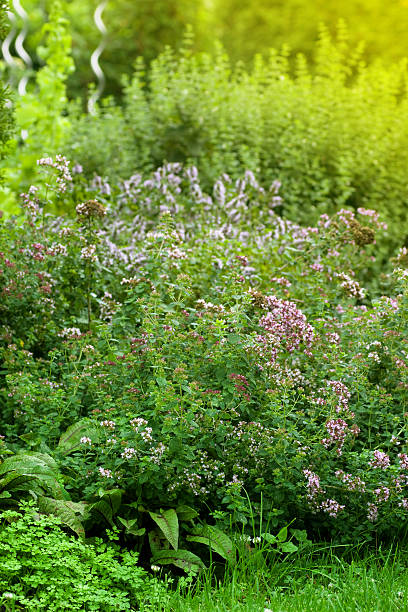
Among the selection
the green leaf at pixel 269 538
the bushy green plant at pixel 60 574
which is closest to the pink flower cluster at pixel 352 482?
the green leaf at pixel 269 538

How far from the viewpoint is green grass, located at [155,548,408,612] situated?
9.69 ft

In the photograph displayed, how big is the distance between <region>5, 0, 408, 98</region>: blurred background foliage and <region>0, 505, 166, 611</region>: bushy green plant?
11.1 meters

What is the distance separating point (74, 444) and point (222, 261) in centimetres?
147

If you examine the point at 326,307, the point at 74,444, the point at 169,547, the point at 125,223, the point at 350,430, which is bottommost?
the point at 169,547

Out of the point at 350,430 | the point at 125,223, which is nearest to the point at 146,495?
the point at 350,430

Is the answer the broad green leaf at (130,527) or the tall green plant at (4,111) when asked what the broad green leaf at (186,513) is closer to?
the broad green leaf at (130,527)

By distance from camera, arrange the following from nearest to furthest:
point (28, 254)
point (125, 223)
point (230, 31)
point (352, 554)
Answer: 1. point (352, 554)
2. point (28, 254)
3. point (125, 223)
4. point (230, 31)

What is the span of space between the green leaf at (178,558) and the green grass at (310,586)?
70mm

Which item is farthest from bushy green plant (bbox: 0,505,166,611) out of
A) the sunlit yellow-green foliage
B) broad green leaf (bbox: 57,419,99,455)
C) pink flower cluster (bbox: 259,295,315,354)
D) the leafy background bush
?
the sunlit yellow-green foliage

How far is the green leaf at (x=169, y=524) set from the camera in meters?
3.20

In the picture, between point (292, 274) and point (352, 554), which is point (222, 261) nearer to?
point (292, 274)

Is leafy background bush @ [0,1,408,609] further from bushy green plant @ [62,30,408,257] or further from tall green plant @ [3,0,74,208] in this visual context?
tall green plant @ [3,0,74,208]

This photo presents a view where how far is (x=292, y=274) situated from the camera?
4781 millimetres

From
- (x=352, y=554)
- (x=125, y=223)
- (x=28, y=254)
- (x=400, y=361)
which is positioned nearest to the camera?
(x=352, y=554)
